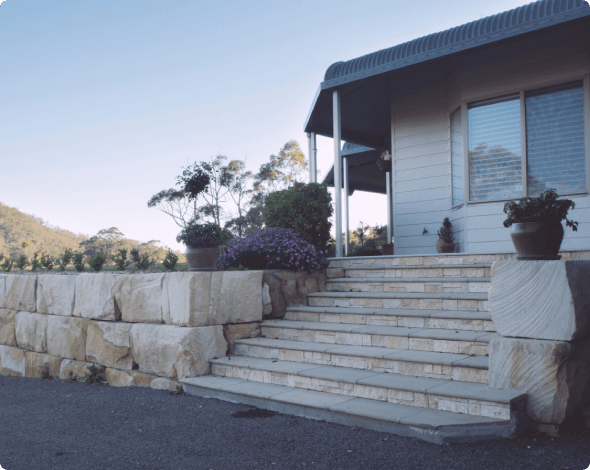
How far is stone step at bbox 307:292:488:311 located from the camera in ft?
12.7

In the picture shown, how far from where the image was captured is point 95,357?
5156 millimetres

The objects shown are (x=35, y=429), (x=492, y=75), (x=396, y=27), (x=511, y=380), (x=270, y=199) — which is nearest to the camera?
(x=511, y=380)

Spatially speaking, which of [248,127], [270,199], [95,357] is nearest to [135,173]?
[248,127]

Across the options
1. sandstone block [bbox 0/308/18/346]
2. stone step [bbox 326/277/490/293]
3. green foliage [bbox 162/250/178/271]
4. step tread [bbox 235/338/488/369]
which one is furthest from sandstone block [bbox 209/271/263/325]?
sandstone block [bbox 0/308/18/346]

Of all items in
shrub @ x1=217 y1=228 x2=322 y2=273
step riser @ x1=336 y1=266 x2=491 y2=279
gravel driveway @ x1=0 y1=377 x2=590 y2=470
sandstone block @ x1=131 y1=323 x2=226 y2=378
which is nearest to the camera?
gravel driveway @ x1=0 y1=377 x2=590 y2=470

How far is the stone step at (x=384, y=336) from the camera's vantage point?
325cm

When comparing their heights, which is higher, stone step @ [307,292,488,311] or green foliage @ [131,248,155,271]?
green foliage @ [131,248,155,271]

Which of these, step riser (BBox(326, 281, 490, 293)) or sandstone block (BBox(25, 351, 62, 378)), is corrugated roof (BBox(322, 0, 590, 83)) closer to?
step riser (BBox(326, 281, 490, 293))

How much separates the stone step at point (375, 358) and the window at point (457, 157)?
3.78 m

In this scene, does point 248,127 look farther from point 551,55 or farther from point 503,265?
point 503,265

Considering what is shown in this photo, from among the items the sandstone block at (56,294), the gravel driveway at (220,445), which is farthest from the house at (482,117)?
the sandstone block at (56,294)

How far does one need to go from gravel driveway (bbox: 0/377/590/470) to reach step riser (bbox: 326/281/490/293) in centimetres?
184

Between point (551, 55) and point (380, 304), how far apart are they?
4.17 metres

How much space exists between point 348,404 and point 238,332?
1.84 m
